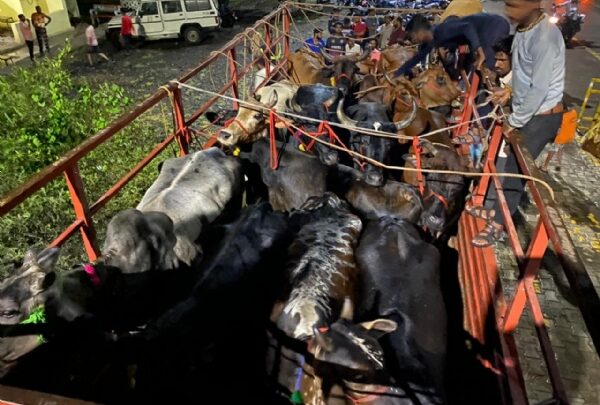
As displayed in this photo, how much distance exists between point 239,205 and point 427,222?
2.05 meters

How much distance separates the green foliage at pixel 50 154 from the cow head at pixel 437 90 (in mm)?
4409

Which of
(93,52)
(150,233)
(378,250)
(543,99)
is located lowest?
(93,52)

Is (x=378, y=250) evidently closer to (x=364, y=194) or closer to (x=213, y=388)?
(x=364, y=194)

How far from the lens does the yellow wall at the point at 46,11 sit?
61.0 feet

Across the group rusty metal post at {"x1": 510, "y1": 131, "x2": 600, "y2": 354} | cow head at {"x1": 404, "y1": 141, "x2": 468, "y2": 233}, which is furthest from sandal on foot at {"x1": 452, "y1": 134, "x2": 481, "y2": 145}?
rusty metal post at {"x1": 510, "y1": 131, "x2": 600, "y2": 354}

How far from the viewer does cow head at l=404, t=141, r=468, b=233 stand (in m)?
4.74

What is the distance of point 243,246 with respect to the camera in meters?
3.93

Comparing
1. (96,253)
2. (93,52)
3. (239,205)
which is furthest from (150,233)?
(93,52)

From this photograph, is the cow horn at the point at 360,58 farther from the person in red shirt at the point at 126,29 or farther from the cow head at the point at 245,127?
the person in red shirt at the point at 126,29

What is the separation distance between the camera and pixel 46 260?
2828 millimetres

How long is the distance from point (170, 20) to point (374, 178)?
1802cm

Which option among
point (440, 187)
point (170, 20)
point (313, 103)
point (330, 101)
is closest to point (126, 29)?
point (170, 20)

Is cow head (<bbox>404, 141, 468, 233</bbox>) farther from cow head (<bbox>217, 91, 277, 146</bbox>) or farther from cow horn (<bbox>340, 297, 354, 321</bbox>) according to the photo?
cow head (<bbox>217, 91, 277, 146</bbox>)

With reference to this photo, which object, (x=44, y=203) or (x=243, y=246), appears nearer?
(x=243, y=246)
